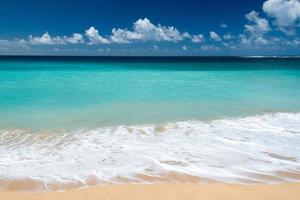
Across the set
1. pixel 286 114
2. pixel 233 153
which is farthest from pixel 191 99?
pixel 233 153

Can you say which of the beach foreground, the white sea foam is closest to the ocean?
the white sea foam

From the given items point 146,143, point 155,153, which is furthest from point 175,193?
point 146,143

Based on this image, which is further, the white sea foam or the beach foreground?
the white sea foam

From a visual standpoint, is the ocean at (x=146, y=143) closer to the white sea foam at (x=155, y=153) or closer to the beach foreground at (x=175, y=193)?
the white sea foam at (x=155, y=153)

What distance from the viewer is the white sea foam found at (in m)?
4.50

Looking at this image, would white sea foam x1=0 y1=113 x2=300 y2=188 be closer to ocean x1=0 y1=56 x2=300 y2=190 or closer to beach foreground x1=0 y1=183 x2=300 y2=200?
ocean x1=0 y1=56 x2=300 y2=190

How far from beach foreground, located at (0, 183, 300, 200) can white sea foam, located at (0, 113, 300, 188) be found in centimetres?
28

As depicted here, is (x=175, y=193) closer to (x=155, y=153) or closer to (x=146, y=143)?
(x=155, y=153)

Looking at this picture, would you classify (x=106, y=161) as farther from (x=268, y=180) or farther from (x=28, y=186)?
(x=268, y=180)

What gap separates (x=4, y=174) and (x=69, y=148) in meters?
1.43

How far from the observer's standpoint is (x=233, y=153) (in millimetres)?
5461

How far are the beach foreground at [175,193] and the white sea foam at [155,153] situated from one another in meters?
0.28

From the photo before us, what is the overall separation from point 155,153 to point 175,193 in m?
Answer: 1.65

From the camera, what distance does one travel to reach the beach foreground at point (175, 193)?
147 inches
